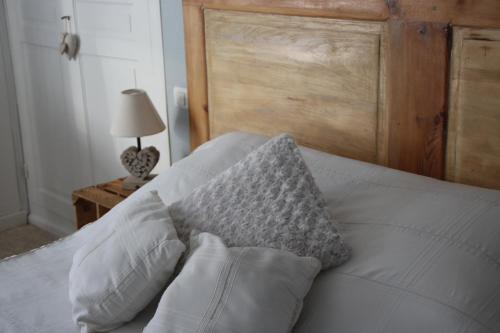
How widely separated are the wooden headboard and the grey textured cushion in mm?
428

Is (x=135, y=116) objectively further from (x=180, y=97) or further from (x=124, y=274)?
(x=124, y=274)

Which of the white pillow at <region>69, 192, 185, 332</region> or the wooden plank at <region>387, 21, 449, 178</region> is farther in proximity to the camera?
the wooden plank at <region>387, 21, 449, 178</region>

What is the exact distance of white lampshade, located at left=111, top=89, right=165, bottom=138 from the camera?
8.68 ft

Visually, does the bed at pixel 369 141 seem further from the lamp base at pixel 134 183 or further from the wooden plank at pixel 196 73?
the lamp base at pixel 134 183

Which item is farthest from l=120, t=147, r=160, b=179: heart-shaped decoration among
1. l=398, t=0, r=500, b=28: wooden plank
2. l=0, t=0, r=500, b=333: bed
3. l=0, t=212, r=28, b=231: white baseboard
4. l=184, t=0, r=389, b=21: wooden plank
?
l=0, t=212, r=28, b=231: white baseboard

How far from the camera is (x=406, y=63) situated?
6.53 feet

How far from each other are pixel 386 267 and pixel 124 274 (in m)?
0.57

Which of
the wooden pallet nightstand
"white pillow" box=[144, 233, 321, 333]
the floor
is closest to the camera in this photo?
"white pillow" box=[144, 233, 321, 333]

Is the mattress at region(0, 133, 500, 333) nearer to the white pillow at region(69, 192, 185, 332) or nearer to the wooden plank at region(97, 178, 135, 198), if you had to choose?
the white pillow at region(69, 192, 185, 332)

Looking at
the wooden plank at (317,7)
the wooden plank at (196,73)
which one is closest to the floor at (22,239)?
the wooden plank at (196,73)

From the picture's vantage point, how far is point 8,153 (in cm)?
383

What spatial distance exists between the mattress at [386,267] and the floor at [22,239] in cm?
167

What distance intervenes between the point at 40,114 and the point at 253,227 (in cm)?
231

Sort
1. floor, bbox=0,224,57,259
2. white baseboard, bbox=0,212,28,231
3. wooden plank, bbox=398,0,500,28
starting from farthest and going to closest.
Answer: white baseboard, bbox=0,212,28,231, floor, bbox=0,224,57,259, wooden plank, bbox=398,0,500,28
